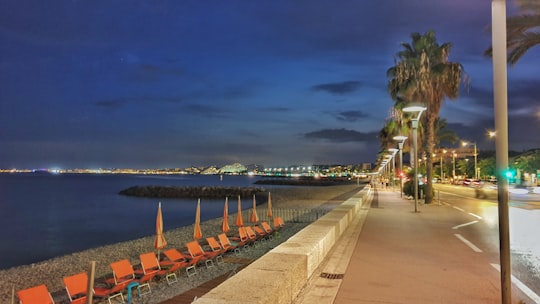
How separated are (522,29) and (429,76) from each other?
12.0 m

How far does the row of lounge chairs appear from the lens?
8.34m

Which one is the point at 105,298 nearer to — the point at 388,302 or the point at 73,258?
the point at 388,302

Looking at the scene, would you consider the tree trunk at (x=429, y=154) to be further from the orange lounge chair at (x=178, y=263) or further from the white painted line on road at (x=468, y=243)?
the orange lounge chair at (x=178, y=263)

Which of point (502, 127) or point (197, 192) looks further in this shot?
point (197, 192)

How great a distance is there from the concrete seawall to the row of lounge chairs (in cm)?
469

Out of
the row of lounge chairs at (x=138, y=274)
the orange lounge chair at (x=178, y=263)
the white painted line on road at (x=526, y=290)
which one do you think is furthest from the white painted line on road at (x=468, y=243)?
the orange lounge chair at (x=178, y=263)

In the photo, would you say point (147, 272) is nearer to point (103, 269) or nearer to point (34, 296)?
point (34, 296)

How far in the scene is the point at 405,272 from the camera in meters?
7.64

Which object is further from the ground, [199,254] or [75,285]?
[75,285]

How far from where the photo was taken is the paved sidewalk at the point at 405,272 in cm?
606

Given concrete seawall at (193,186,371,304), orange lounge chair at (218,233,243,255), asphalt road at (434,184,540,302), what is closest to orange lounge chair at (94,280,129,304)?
concrete seawall at (193,186,371,304)

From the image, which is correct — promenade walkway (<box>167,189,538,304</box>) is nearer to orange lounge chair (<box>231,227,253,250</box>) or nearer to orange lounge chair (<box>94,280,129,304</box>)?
orange lounge chair (<box>94,280,129,304</box>)

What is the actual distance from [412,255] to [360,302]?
4.03m

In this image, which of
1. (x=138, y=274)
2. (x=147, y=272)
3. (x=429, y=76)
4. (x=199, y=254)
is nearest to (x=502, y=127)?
(x=147, y=272)
